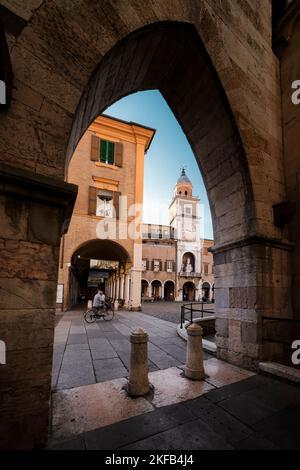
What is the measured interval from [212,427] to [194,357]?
4.30 feet

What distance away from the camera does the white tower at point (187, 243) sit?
35.8 meters

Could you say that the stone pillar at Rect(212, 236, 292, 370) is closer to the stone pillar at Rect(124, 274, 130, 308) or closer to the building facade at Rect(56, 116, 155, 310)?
the building facade at Rect(56, 116, 155, 310)

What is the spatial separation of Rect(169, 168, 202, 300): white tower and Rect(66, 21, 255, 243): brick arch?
31.5 m

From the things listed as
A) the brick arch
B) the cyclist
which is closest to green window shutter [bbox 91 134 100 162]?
the cyclist

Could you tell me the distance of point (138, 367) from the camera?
10.1 ft

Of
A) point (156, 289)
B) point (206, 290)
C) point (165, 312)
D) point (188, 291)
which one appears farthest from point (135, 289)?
point (206, 290)

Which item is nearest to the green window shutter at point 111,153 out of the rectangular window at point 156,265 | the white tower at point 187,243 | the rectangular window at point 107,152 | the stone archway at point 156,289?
the rectangular window at point 107,152

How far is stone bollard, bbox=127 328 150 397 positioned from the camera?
2.95 meters

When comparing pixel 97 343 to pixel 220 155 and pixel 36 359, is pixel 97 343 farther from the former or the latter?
pixel 220 155

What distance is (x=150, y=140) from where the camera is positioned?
1652cm

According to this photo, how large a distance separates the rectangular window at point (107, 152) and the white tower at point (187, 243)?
77.7ft

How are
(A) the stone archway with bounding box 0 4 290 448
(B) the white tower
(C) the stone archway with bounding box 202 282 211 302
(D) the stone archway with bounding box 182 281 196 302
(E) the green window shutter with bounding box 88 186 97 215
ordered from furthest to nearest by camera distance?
(C) the stone archway with bounding box 202 282 211 302 → (D) the stone archway with bounding box 182 281 196 302 → (B) the white tower → (E) the green window shutter with bounding box 88 186 97 215 → (A) the stone archway with bounding box 0 4 290 448

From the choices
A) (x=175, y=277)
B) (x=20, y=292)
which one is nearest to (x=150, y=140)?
(x=20, y=292)

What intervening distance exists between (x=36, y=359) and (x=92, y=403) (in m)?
1.27
